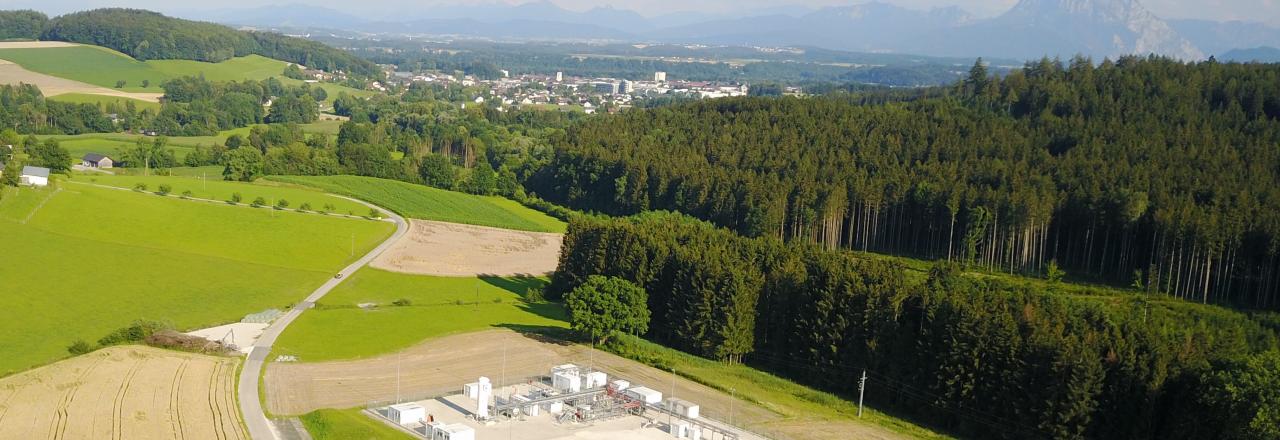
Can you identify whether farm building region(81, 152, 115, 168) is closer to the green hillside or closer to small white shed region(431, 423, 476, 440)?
the green hillside

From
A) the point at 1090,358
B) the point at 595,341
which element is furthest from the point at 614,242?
the point at 1090,358

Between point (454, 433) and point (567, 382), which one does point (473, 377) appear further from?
point (454, 433)

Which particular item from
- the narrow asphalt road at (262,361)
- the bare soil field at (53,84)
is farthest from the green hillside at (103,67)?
the narrow asphalt road at (262,361)

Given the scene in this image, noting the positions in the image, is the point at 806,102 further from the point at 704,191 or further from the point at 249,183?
the point at 249,183

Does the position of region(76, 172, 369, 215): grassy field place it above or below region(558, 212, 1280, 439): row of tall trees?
below

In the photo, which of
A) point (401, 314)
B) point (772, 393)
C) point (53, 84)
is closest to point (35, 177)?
point (401, 314)

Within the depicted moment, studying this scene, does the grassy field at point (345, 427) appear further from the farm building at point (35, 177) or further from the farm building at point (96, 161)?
the farm building at point (96, 161)

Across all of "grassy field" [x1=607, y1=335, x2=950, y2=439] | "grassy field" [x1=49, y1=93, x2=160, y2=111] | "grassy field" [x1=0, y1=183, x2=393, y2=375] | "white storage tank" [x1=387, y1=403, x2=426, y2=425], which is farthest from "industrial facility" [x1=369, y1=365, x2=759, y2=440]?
"grassy field" [x1=49, y1=93, x2=160, y2=111]
